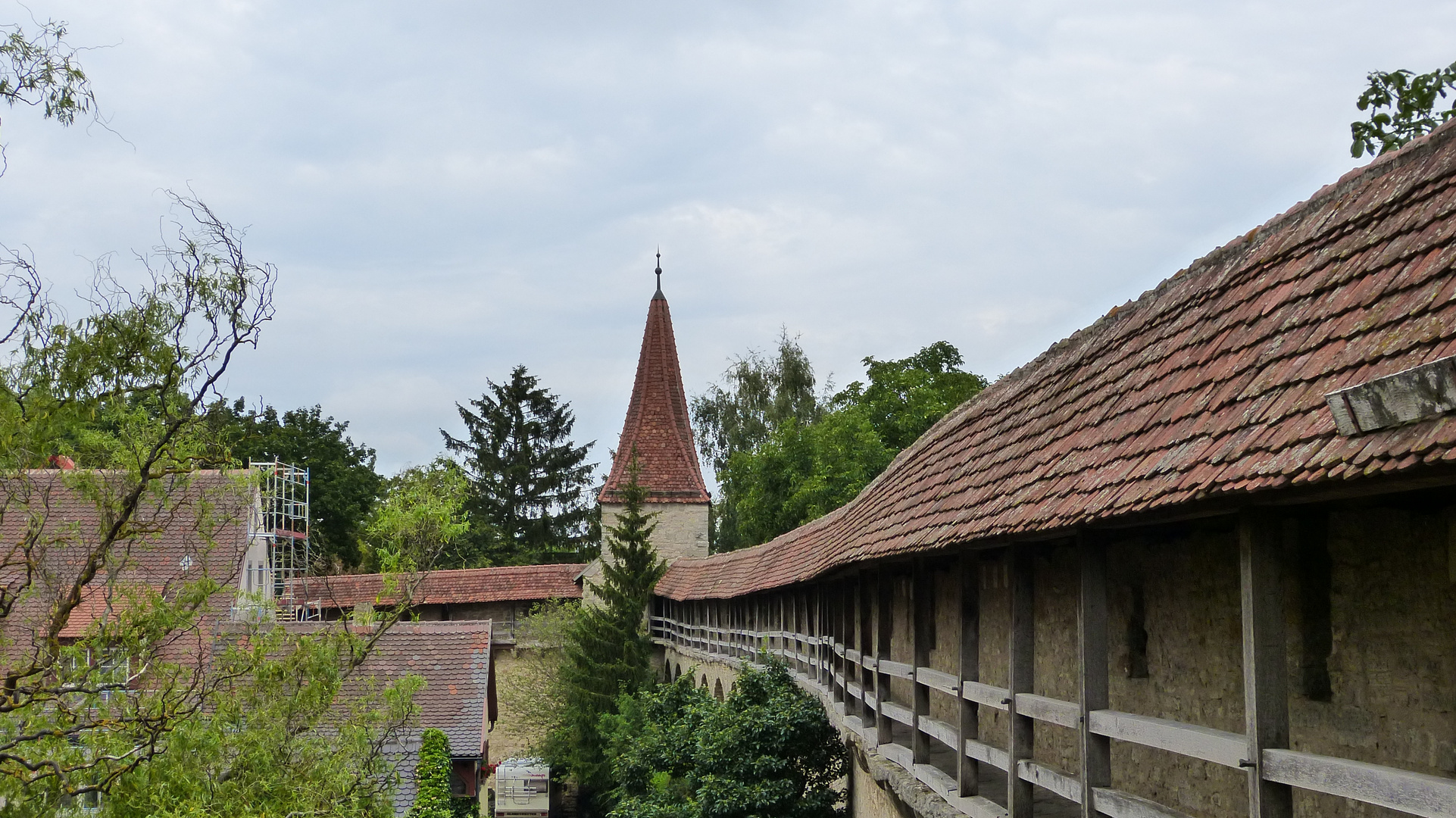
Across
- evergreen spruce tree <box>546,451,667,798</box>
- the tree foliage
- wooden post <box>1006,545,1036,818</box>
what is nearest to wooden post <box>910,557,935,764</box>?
wooden post <box>1006,545,1036,818</box>

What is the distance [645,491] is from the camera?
38781 mm

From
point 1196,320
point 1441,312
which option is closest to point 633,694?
point 1196,320

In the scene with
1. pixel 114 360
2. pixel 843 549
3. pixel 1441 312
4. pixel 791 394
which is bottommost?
pixel 843 549

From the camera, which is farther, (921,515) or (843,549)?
(843,549)

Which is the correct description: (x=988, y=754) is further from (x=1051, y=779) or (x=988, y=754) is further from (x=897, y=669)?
(x=897, y=669)

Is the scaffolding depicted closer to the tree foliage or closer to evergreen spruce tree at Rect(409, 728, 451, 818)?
evergreen spruce tree at Rect(409, 728, 451, 818)

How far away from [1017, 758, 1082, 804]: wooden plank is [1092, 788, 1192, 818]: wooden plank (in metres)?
0.18

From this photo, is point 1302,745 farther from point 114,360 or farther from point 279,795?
point 279,795

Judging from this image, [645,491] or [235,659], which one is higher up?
[645,491]

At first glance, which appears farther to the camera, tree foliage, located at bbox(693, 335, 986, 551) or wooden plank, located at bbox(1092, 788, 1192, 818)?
tree foliage, located at bbox(693, 335, 986, 551)

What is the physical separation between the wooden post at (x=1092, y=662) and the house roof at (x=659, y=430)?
34990 millimetres

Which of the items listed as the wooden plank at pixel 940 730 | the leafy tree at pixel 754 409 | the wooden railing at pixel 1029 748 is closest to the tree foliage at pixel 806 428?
the leafy tree at pixel 754 409

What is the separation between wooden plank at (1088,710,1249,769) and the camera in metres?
4.34

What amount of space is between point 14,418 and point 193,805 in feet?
11.3
